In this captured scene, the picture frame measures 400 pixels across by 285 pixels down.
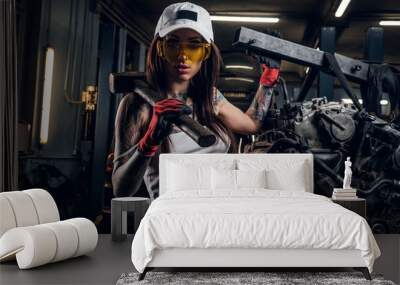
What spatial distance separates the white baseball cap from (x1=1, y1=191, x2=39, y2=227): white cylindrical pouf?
2.37 metres

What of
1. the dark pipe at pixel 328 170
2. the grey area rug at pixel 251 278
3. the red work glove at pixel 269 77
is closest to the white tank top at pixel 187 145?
the red work glove at pixel 269 77

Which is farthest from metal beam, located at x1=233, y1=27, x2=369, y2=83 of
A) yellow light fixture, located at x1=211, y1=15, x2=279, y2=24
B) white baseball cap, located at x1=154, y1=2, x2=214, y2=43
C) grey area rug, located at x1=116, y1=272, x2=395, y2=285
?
grey area rug, located at x1=116, y1=272, x2=395, y2=285

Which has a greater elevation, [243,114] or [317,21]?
[317,21]

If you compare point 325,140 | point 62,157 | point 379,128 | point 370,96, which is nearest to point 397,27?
point 370,96

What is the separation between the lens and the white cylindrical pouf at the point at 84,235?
3.97 meters

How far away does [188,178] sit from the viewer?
15.8 feet

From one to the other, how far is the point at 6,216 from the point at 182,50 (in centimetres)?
257

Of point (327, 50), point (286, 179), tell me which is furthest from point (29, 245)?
point (327, 50)

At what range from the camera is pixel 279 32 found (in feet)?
17.4

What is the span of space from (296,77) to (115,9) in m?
2.23

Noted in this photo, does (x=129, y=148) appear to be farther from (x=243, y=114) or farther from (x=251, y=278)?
(x=251, y=278)

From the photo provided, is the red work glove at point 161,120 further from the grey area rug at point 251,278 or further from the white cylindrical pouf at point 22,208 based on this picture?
the grey area rug at point 251,278

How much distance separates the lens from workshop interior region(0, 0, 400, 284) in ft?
17.1

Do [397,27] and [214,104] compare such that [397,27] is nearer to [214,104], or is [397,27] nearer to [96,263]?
[214,104]
